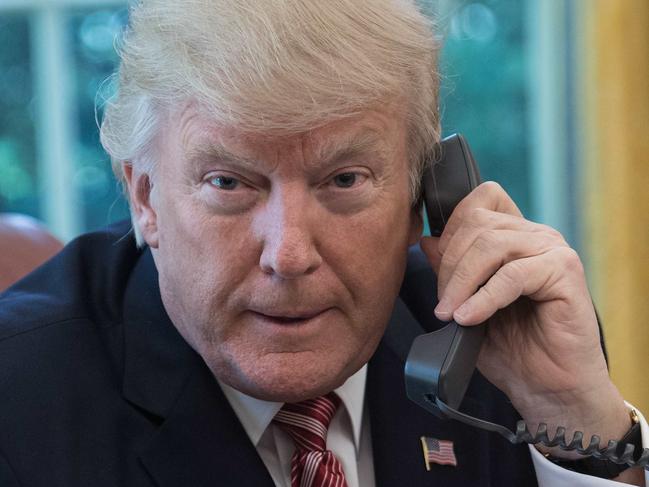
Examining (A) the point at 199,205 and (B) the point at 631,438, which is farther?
(B) the point at 631,438

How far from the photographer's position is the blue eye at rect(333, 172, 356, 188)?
134cm

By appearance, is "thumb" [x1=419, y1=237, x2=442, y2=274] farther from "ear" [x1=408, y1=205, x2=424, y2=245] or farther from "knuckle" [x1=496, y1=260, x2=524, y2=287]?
"knuckle" [x1=496, y1=260, x2=524, y2=287]

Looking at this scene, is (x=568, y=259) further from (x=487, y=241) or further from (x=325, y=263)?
(x=325, y=263)

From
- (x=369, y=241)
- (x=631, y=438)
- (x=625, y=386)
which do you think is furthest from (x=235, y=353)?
(x=625, y=386)

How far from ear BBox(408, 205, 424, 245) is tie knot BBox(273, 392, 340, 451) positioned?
294mm

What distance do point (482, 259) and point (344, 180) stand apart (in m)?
0.24

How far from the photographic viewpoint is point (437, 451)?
160cm

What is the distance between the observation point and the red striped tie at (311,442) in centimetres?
144

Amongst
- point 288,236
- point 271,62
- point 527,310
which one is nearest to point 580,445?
point 527,310

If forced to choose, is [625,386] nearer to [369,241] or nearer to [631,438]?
[631,438]

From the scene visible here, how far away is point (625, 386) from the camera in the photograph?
400cm

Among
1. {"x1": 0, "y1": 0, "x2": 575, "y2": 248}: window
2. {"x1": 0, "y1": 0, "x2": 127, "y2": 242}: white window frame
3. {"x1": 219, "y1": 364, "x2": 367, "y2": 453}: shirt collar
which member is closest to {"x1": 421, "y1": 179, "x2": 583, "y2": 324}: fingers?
{"x1": 219, "y1": 364, "x2": 367, "y2": 453}: shirt collar

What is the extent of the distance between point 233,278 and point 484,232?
393 mm

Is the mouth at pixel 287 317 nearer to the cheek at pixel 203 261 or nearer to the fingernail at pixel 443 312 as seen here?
the cheek at pixel 203 261
